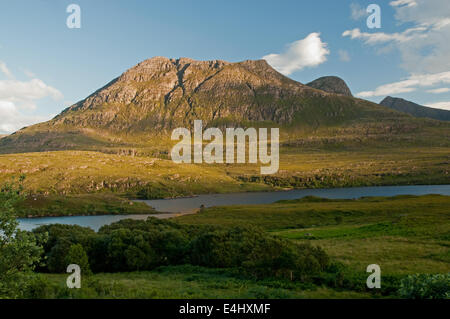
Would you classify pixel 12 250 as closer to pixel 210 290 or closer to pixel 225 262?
pixel 210 290

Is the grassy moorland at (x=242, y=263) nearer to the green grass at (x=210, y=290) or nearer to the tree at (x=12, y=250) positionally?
the green grass at (x=210, y=290)

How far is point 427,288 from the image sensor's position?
90.2 feet

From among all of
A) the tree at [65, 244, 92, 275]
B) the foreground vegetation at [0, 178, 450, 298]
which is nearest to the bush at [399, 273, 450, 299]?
the foreground vegetation at [0, 178, 450, 298]

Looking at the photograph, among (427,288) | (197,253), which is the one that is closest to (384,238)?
(197,253)

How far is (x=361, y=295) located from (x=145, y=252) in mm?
41050

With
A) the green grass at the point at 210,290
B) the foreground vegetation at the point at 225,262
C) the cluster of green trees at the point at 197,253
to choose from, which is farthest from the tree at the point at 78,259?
the green grass at the point at 210,290

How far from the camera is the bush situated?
27.1 m

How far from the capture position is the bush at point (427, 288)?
27112 millimetres

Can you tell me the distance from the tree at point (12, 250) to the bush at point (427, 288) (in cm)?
3155

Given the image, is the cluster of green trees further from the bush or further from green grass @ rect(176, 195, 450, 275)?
the bush

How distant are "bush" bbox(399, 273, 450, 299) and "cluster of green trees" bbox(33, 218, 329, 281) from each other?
12811mm
